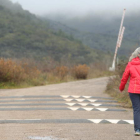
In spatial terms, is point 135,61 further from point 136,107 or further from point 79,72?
point 79,72

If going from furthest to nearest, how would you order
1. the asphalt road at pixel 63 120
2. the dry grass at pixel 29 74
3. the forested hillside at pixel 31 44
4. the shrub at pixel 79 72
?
the forested hillside at pixel 31 44
the shrub at pixel 79 72
the dry grass at pixel 29 74
the asphalt road at pixel 63 120

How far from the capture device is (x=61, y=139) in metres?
5.74

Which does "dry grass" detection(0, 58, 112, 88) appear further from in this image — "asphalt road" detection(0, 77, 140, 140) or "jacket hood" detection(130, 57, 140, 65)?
"jacket hood" detection(130, 57, 140, 65)

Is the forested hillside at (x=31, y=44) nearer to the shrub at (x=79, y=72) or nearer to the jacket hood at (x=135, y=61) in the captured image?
the shrub at (x=79, y=72)

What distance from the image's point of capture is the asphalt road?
20.1ft

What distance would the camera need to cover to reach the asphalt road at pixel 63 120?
613cm

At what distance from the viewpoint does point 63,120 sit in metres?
7.80

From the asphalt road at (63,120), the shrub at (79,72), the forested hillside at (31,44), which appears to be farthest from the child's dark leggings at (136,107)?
the forested hillside at (31,44)

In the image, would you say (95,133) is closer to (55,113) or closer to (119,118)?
(119,118)

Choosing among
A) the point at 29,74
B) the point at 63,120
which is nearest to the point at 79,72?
the point at 29,74

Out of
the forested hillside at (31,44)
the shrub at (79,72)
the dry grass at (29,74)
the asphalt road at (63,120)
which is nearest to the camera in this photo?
the asphalt road at (63,120)

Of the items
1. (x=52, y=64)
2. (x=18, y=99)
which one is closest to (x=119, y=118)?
(x=18, y=99)

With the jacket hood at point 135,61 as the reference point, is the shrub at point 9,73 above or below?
below

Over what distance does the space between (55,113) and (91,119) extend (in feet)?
4.25
